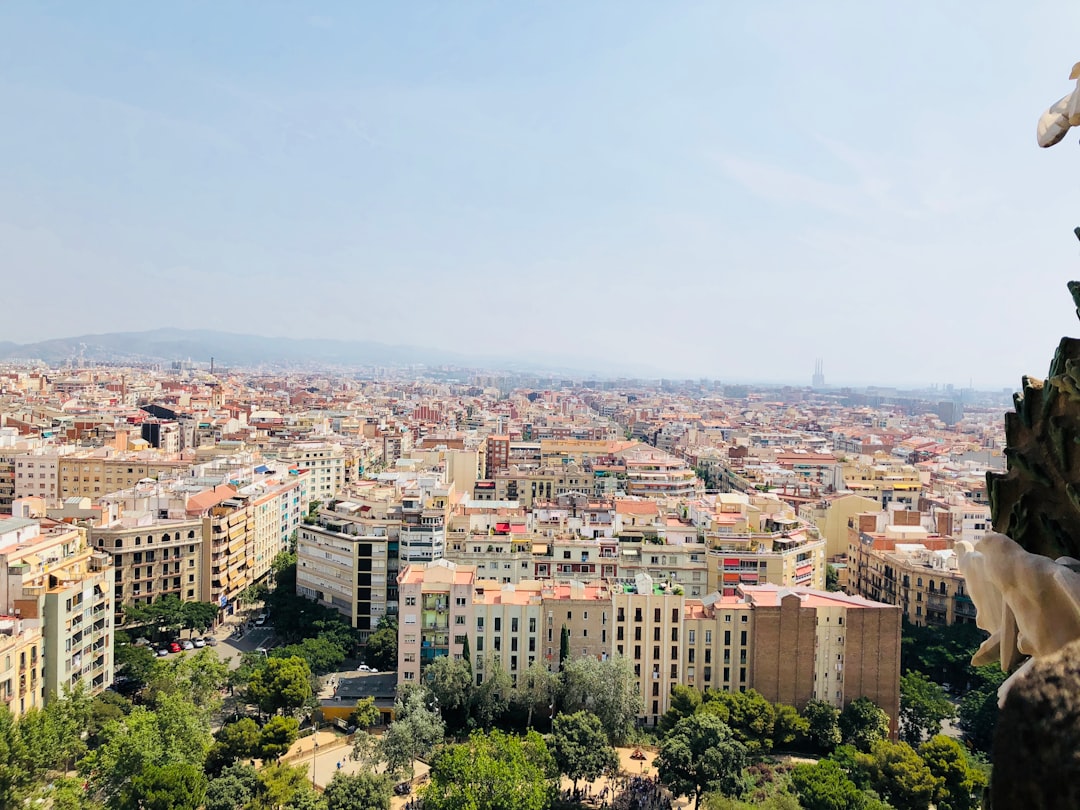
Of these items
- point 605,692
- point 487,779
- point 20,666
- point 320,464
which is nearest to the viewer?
point 487,779

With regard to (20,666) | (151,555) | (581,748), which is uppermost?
A: (151,555)

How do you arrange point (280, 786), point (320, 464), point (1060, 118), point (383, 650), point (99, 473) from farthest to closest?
point (320, 464), point (99, 473), point (383, 650), point (280, 786), point (1060, 118)

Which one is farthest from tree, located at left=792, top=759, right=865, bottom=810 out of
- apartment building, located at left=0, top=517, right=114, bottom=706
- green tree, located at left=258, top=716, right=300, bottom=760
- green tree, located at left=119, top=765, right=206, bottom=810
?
apartment building, located at left=0, top=517, right=114, bottom=706

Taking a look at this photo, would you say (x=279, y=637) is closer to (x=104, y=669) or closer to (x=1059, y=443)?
(x=104, y=669)

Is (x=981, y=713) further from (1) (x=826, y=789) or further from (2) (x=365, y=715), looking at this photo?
(2) (x=365, y=715)

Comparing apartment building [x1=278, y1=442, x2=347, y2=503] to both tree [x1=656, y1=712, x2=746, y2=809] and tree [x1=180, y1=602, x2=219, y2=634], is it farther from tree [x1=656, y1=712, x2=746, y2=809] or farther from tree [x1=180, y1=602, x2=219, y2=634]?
tree [x1=656, y1=712, x2=746, y2=809]

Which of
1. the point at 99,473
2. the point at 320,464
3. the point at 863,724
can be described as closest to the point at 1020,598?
the point at 863,724

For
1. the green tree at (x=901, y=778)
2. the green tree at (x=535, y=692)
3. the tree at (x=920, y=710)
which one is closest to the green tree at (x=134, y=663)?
the green tree at (x=535, y=692)

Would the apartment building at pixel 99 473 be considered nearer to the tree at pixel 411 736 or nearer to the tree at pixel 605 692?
the tree at pixel 411 736
